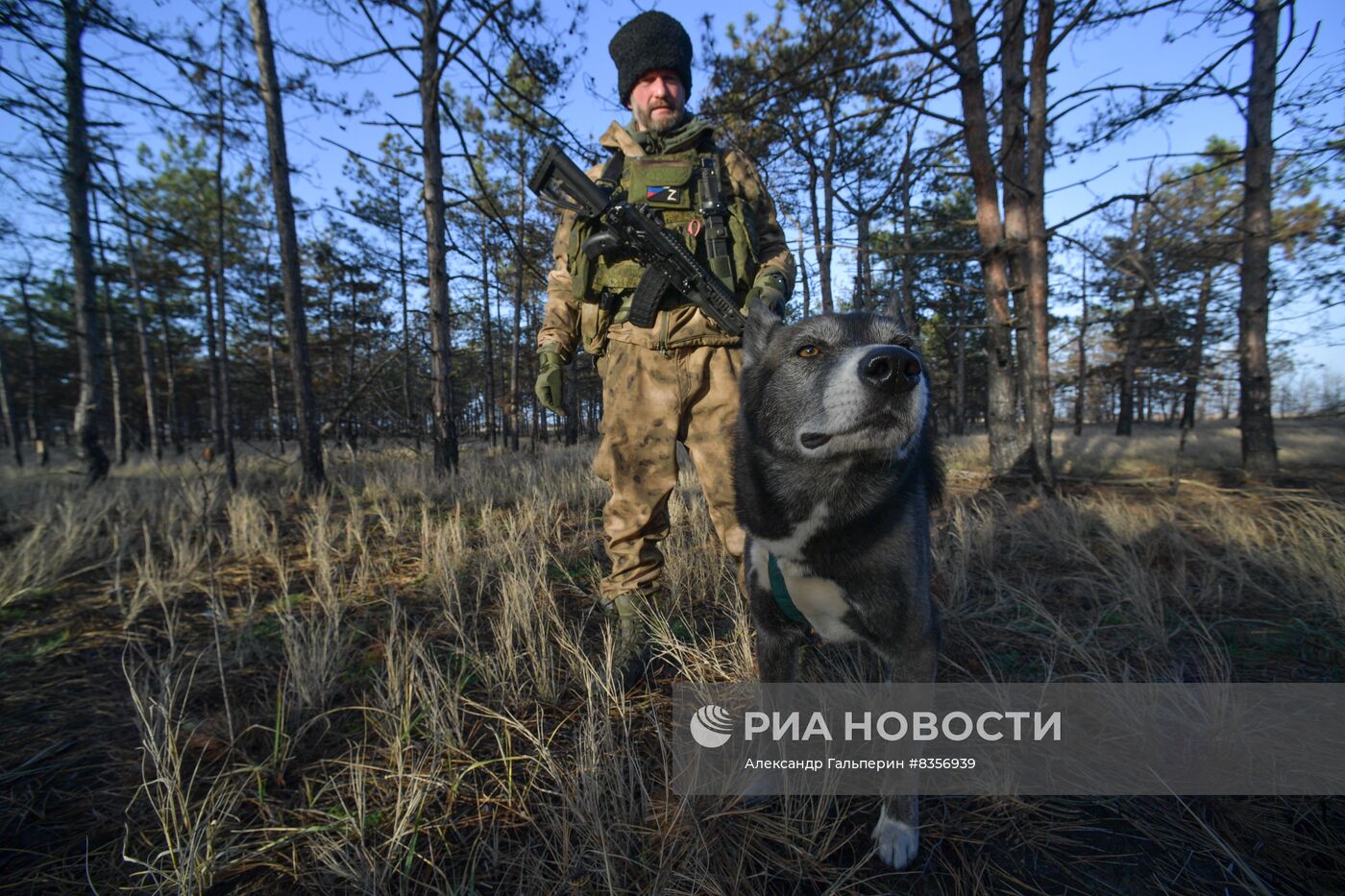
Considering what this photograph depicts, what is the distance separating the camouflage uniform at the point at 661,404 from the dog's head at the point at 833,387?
0.69 m

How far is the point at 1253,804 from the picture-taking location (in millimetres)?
1399

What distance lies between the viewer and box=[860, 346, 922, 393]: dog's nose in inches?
59.5

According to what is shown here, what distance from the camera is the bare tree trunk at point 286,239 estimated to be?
6410 mm

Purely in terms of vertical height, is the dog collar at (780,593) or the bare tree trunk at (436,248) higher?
the bare tree trunk at (436,248)

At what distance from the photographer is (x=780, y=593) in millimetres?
1834

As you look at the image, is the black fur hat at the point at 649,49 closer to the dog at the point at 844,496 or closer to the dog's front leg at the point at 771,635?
the dog at the point at 844,496

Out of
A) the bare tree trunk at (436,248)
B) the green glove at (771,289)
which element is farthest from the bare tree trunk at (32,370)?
the green glove at (771,289)

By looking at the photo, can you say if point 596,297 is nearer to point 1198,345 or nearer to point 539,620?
point 539,620

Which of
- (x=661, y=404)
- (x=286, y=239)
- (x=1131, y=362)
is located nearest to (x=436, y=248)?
(x=286, y=239)

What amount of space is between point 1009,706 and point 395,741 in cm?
218

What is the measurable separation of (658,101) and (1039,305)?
16.3 ft

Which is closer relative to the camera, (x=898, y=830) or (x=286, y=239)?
(x=898, y=830)

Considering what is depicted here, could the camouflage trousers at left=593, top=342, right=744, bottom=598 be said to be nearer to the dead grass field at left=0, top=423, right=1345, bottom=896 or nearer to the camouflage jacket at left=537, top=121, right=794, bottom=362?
the camouflage jacket at left=537, top=121, right=794, bottom=362

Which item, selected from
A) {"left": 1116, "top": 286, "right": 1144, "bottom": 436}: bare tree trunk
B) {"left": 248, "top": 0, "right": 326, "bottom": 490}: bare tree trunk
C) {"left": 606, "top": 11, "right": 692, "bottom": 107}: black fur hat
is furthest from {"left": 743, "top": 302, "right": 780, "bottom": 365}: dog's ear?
{"left": 1116, "top": 286, "right": 1144, "bottom": 436}: bare tree trunk
